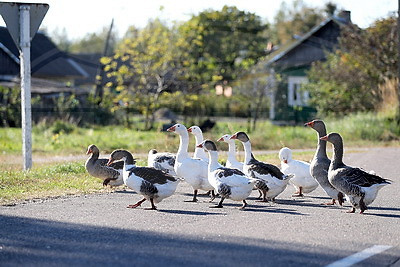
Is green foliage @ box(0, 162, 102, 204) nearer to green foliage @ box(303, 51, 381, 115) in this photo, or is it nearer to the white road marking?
the white road marking

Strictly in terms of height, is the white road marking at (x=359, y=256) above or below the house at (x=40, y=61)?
below

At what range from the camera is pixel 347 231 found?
336 inches

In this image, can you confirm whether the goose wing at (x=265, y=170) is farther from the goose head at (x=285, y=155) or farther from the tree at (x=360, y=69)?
the tree at (x=360, y=69)

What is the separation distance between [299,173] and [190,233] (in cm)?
409

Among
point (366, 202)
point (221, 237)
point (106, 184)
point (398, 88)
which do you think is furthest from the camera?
point (398, 88)

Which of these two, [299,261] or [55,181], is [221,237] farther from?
[55,181]

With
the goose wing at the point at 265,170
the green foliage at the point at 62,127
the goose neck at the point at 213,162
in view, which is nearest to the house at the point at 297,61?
the green foliage at the point at 62,127

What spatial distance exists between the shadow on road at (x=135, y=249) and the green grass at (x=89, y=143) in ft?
9.66

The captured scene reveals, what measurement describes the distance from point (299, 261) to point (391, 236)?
193 cm

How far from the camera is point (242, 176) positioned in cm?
1031

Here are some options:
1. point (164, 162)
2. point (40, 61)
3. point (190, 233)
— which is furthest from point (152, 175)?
point (40, 61)

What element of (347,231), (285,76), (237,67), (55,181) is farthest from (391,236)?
(237,67)

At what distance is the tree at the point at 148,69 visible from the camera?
3509 cm

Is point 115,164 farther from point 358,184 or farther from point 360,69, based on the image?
point 360,69
